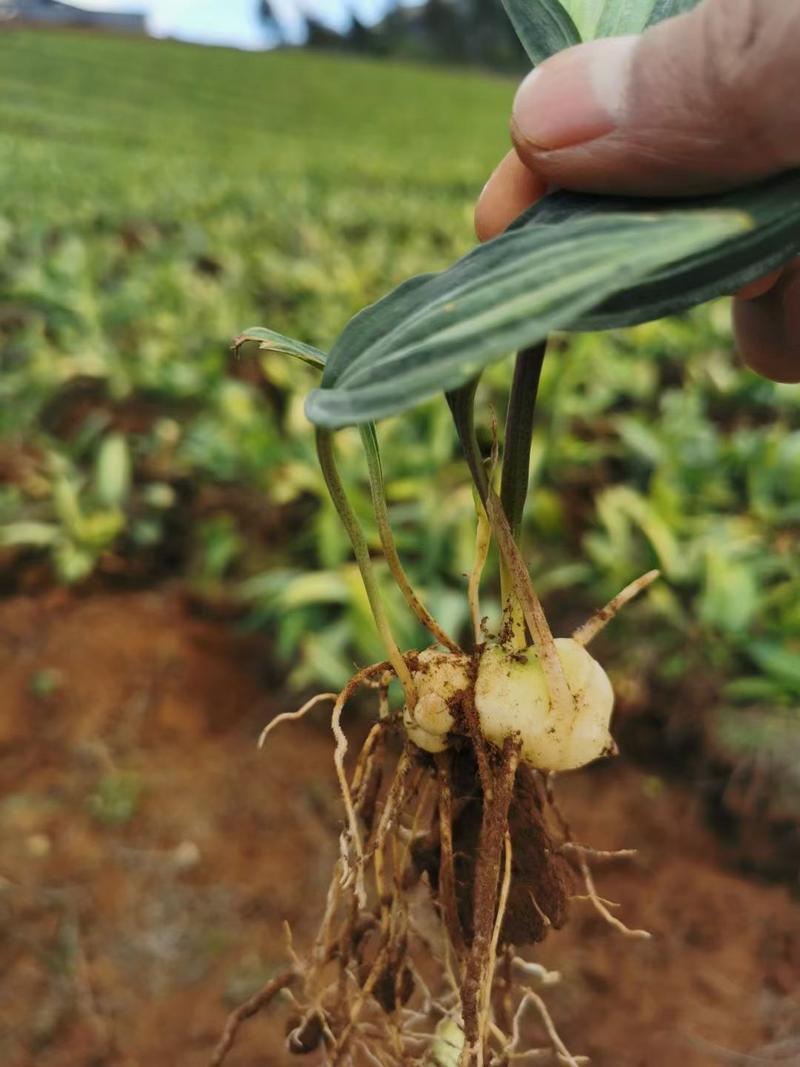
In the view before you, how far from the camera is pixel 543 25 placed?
690 mm

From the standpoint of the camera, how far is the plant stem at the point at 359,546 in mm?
588

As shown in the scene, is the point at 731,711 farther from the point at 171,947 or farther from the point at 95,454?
the point at 95,454

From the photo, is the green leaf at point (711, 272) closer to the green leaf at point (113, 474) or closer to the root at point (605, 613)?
the root at point (605, 613)

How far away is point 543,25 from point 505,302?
0.37 m

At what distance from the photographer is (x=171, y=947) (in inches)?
62.4

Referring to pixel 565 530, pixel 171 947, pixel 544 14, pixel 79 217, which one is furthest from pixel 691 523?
pixel 79 217

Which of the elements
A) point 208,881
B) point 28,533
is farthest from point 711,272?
point 28,533

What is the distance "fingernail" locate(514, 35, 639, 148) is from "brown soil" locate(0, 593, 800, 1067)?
→ 1359 mm

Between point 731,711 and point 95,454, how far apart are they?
183 cm

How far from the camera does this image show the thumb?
59 cm

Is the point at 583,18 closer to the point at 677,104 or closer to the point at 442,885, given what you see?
the point at 677,104

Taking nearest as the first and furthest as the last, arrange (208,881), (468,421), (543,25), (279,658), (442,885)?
(468,421) → (543,25) → (442,885) → (208,881) → (279,658)

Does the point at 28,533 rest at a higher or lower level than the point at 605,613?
lower

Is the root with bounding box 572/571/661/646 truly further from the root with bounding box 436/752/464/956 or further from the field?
the field
